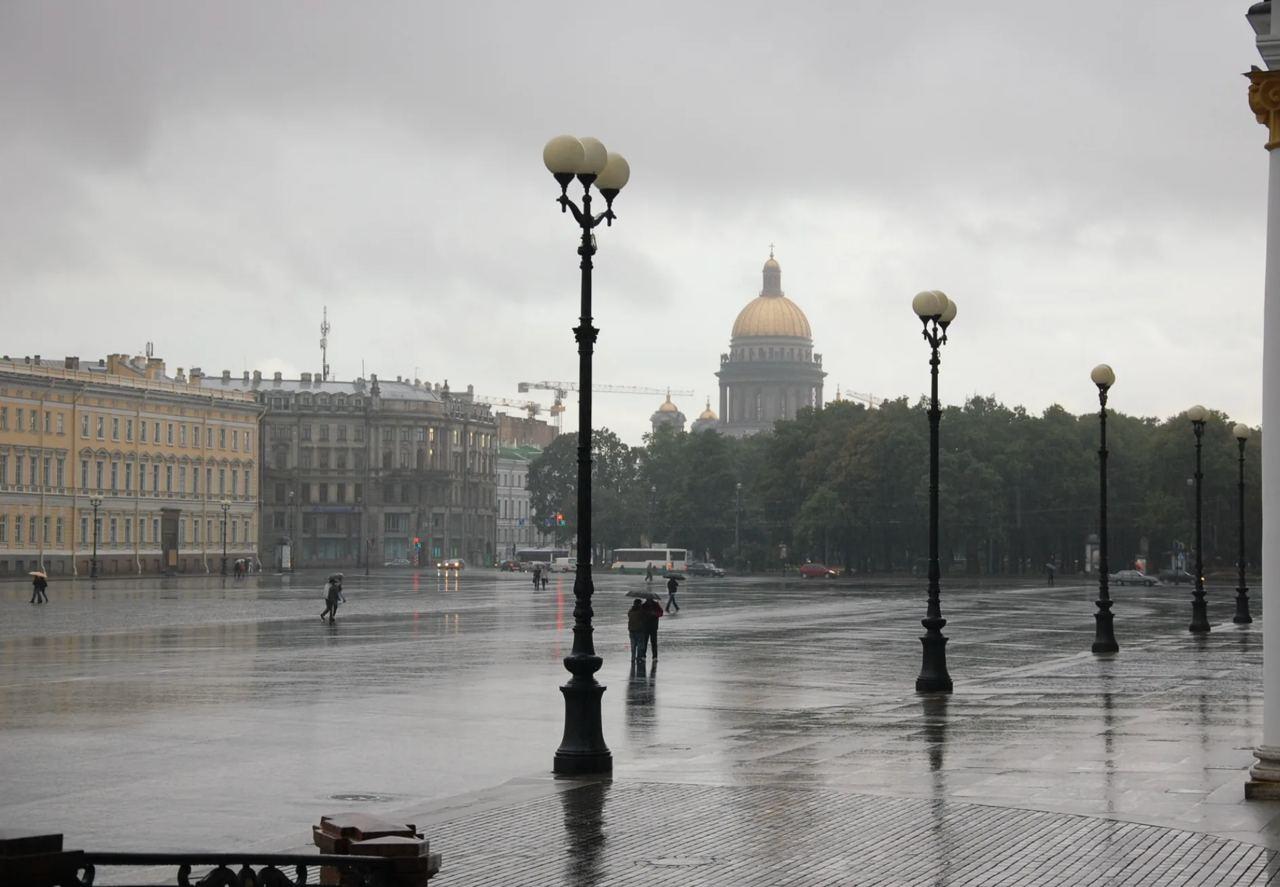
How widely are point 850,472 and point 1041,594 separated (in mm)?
46434

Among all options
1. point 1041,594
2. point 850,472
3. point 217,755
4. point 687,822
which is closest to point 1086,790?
point 687,822

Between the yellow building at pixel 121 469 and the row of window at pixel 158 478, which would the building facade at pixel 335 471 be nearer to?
the yellow building at pixel 121 469

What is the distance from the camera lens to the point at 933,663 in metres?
29.1

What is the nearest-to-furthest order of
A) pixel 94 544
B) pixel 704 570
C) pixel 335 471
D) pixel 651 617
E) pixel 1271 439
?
pixel 1271 439 < pixel 651 617 < pixel 94 544 < pixel 704 570 < pixel 335 471

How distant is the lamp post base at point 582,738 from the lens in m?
18.7

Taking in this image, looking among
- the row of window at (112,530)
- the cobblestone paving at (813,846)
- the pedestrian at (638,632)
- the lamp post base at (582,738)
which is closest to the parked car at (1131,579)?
the row of window at (112,530)

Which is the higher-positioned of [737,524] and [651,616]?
[737,524]

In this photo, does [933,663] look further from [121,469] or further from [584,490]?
[121,469]

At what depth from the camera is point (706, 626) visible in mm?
54281

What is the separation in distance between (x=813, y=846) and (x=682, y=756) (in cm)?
661

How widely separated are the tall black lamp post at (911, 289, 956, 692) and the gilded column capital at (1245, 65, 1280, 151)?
41.3 feet

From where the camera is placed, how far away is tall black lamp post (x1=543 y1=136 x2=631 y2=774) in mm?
18828

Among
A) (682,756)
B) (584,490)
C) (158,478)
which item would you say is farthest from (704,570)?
(584,490)

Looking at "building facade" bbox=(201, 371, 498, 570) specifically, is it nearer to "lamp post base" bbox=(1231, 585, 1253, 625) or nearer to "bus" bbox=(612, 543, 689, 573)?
"bus" bbox=(612, 543, 689, 573)
